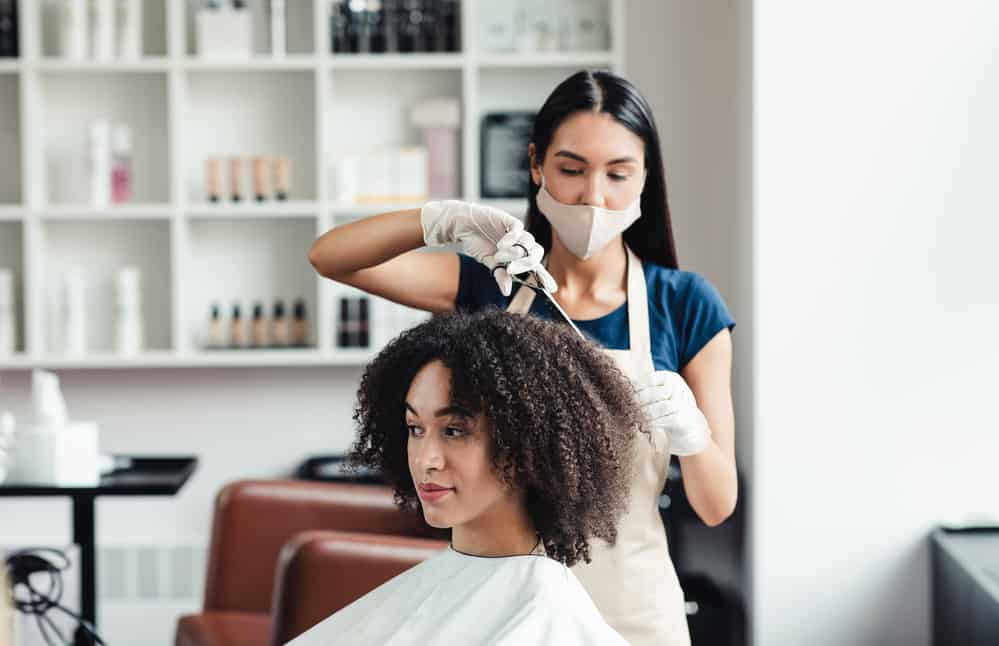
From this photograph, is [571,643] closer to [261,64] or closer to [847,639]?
[847,639]

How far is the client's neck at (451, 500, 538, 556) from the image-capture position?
121cm

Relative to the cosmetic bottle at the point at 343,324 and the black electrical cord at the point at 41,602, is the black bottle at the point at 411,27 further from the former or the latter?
the black electrical cord at the point at 41,602

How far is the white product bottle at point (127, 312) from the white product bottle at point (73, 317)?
0.11 metres

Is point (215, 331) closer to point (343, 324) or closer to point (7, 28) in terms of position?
point (343, 324)

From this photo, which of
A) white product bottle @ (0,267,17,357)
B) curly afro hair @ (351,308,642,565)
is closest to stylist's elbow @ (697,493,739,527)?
curly afro hair @ (351,308,642,565)

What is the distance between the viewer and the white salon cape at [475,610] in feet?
3.74

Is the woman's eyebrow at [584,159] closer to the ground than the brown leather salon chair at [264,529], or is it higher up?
higher up

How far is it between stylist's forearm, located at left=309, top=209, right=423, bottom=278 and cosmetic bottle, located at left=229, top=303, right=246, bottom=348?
2.15m

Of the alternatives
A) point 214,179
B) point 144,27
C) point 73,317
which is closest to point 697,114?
point 214,179

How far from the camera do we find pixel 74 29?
3504mm

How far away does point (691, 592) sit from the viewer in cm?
333

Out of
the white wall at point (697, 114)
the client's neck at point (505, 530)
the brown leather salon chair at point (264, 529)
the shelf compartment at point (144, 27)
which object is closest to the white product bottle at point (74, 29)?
the shelf compartment at point (144, 27)

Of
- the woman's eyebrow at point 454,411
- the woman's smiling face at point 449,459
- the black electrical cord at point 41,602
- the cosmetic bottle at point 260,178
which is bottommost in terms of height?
the black electrical cord at point 41,602

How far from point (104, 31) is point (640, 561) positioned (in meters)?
2.68
